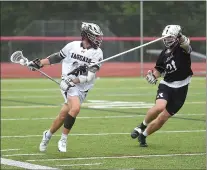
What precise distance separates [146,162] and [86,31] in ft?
6.54

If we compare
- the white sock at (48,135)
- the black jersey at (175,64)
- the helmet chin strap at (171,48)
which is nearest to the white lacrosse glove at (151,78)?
the black jersey at (175,64)

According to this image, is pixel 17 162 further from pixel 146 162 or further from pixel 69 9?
pixel 69 9

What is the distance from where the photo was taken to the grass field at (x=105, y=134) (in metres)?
9.80

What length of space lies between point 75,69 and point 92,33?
2.20ft

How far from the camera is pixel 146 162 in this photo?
9.65m

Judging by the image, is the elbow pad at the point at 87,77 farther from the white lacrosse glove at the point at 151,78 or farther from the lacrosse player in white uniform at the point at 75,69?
the white lacrosse glove at the point at 151,78

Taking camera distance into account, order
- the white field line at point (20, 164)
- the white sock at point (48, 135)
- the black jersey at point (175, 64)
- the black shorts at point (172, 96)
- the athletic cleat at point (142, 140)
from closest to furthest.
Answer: the white field line at point (20, 164) → the black jersey at point (175, 64) → the white sock at point (48, 135) → the black shorts at point (172, 96) → the athletic cleat at point (142, 140)

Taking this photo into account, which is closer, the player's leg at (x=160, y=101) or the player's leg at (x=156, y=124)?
the player's leg at (x=160, y=101)

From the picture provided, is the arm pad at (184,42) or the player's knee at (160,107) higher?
the arm pad at (184,42)

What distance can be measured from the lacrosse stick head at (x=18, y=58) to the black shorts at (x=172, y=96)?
2.06 m

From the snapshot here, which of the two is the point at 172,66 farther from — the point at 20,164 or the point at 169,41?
the point at 20,164

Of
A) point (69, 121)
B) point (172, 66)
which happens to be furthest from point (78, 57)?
point (172, 66)

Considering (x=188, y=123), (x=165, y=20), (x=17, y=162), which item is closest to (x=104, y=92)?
(x=188, y=123)

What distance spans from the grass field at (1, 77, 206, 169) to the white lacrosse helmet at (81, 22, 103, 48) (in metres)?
1.60
